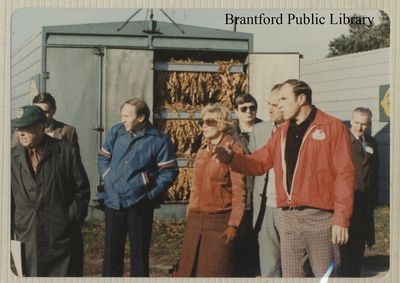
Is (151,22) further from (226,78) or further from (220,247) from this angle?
(220,247)

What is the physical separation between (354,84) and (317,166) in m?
0.53

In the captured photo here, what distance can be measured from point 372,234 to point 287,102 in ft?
3.01

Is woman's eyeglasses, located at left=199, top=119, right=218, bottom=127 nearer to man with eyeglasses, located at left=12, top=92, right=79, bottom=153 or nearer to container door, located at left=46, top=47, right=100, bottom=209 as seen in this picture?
container door, located at left=46, top=47, right=100, bottom=209

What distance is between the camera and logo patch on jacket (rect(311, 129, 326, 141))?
5391 millimetres

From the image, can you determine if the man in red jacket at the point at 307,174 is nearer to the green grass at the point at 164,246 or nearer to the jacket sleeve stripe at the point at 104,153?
the green grass at the point at 164,246

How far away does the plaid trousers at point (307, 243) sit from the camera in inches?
211

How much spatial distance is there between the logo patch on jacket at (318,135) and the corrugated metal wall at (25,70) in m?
1.64

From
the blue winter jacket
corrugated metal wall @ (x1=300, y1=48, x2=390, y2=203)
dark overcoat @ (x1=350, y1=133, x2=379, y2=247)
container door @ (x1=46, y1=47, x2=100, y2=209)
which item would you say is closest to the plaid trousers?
dark overcoat @ (x1=350, y1=133, x2=379, y2=247)

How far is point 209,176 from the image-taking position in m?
5.41

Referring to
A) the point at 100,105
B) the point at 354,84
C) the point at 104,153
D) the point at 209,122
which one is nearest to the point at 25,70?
the point at 100,105

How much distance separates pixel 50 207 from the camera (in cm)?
540

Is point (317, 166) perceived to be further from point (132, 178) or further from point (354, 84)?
A: point (132, 178)

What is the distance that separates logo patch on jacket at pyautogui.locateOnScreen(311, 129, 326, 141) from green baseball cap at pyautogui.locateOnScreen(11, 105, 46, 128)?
158cm

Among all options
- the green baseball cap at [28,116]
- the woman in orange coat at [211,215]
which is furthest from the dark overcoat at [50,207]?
the woman in orange coat at [211,215]
